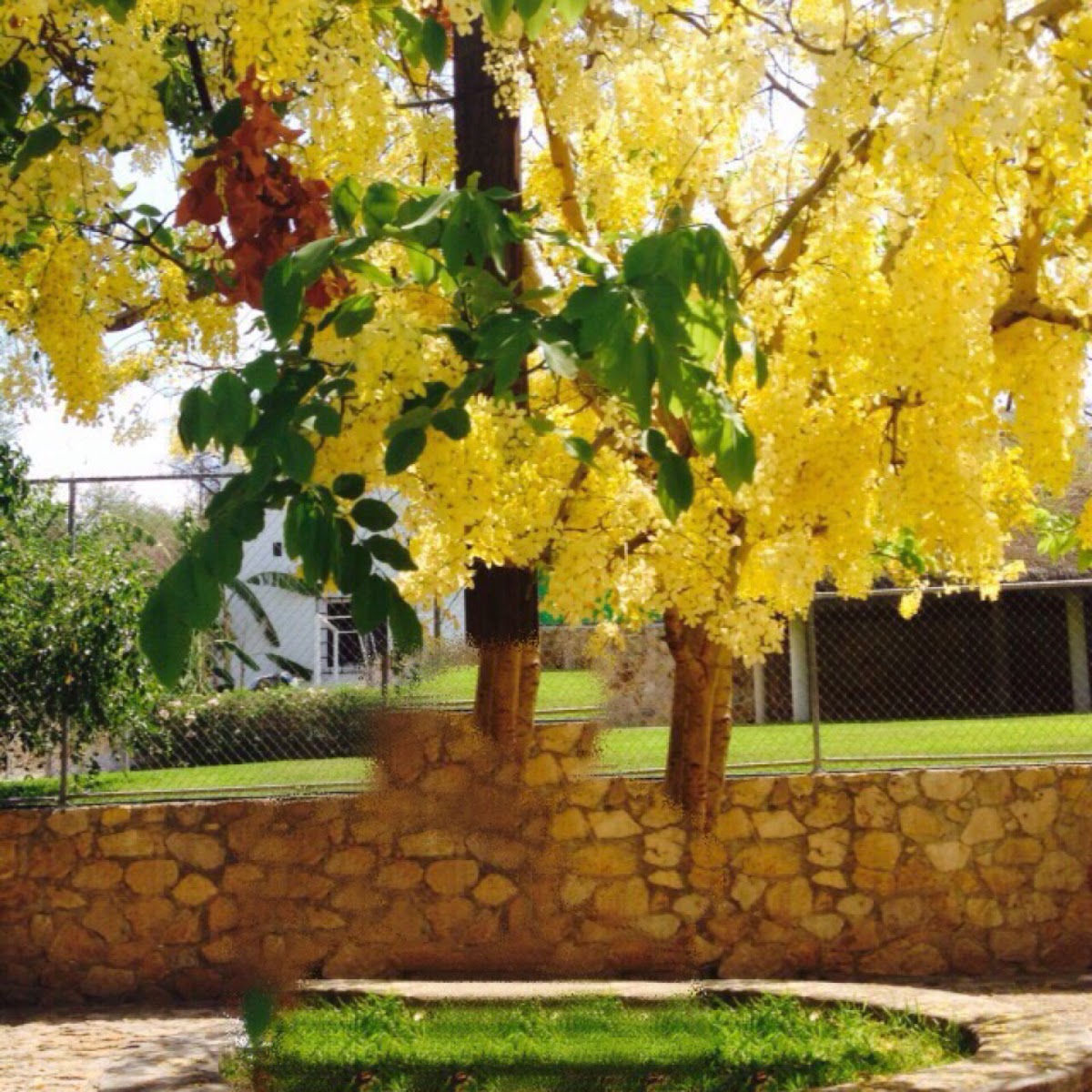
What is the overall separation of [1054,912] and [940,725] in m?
5.25

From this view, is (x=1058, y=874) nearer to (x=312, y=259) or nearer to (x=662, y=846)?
(x=662, y=846)

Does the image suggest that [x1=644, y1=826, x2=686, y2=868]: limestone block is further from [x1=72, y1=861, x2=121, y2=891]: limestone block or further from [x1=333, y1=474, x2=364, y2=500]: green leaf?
[x1=333, y1=474, x2=364, y2=500]: green leaf

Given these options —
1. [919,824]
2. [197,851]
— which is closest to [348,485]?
[197,851]

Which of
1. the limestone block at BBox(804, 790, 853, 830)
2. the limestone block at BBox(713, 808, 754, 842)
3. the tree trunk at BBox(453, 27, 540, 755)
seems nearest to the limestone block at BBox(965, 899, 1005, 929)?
the limestone block at BBox(804, 790, 853, 830)

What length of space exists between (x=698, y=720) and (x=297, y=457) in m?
4.96

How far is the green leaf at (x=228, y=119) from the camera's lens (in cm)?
355

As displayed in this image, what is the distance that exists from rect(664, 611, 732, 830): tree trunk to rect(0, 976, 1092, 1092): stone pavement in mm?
919

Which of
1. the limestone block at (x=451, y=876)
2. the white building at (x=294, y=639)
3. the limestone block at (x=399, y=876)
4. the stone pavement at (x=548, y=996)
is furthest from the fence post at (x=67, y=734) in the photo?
the limestone block at (x=451, y=876)

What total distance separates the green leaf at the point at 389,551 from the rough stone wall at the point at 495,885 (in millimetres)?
4542

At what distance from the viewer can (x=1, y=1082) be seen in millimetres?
5930

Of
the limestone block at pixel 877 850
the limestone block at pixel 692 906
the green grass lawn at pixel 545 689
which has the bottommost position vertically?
the limestone block at pixel 692 906

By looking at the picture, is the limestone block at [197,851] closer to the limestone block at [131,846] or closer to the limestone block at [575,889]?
the limestone block at [131,846]

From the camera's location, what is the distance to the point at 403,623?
2.79 m

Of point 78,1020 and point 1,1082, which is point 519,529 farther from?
point 78,1020
